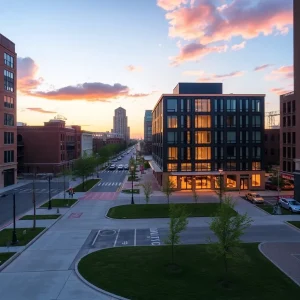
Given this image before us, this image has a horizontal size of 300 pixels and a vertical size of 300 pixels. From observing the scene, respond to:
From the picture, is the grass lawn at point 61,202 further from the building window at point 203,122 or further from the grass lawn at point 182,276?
the building window at point 203,122

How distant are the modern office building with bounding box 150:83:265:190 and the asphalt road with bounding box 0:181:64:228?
21856 millimetres

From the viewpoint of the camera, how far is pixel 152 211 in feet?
134

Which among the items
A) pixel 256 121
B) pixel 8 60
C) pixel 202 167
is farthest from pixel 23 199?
pixel 256 121

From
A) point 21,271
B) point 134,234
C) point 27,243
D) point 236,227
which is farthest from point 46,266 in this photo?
point 236,227

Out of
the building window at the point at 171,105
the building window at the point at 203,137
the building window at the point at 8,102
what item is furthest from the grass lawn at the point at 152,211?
the building window at the point at 8,102

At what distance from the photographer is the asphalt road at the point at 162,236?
90.4 ft

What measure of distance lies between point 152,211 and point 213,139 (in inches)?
1014

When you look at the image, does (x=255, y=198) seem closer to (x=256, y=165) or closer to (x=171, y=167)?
(x=256, y=165)

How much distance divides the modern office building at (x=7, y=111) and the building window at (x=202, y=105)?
124 feet

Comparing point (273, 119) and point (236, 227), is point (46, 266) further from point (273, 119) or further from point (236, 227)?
point (273, 119)

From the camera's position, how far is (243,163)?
61.8 meters

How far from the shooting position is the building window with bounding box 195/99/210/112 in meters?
61.6

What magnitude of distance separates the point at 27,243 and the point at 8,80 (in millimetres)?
48458

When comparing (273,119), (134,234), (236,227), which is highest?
(273,119)
